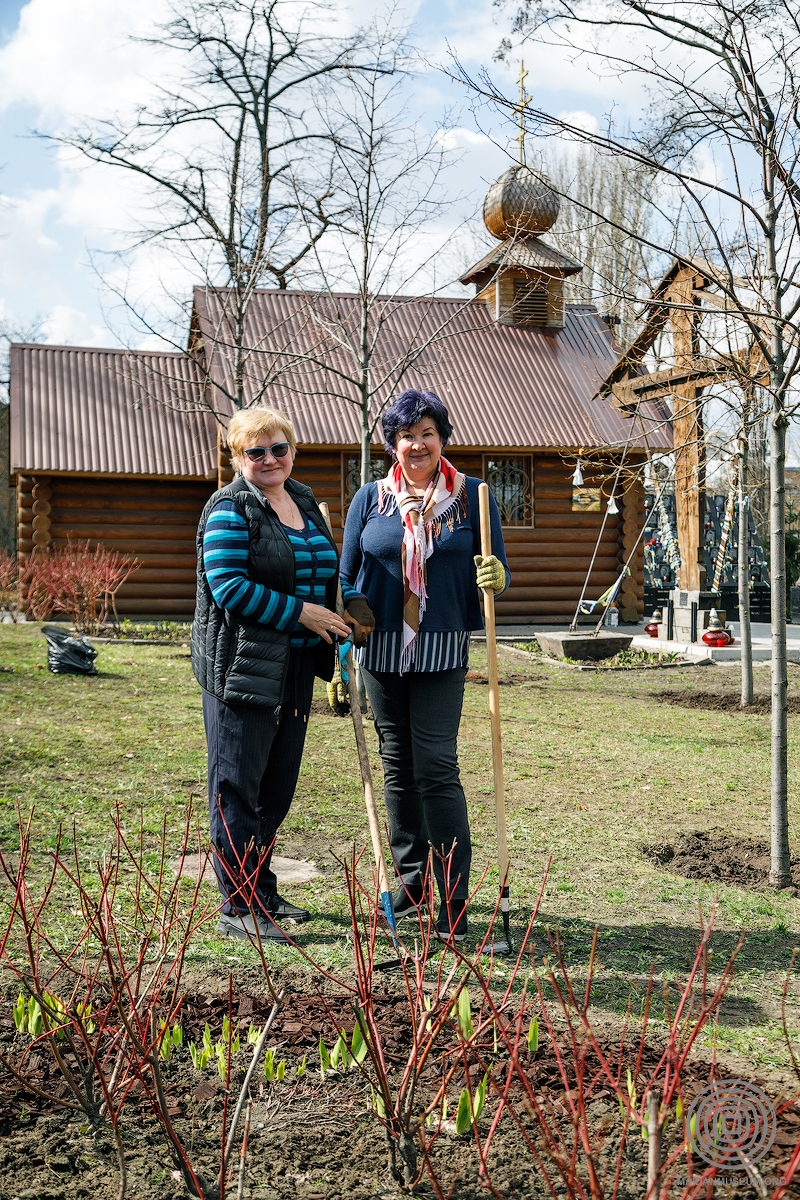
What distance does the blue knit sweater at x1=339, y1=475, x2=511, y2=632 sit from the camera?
374cm

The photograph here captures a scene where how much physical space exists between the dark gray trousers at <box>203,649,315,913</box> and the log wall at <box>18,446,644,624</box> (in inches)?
524

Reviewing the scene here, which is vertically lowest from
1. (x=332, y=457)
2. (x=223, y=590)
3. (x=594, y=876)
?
(x=594, y=876)

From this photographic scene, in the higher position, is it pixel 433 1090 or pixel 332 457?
pixel 332 457

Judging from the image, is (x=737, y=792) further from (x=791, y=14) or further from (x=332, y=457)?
(x=332, y=457)

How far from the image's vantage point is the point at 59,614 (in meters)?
16.8

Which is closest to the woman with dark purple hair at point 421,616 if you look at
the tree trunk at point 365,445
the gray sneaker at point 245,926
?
the gray sneaker at point 245,926

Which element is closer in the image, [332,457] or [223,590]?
[223,590]

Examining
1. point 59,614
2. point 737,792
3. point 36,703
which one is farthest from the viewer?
point 59,614

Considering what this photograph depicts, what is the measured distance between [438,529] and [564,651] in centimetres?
911

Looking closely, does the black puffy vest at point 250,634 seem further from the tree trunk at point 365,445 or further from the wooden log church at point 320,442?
the wooden log church at point 320,442

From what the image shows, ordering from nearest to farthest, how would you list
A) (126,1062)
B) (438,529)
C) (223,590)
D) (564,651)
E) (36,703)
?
(126,1062), (223,590), (438,529), (36,703), (564,651)

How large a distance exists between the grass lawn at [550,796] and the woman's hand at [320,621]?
1.10 meters

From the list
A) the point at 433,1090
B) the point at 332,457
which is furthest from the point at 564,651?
the point at 433,1090

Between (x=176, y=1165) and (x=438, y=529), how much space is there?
2226 mm
